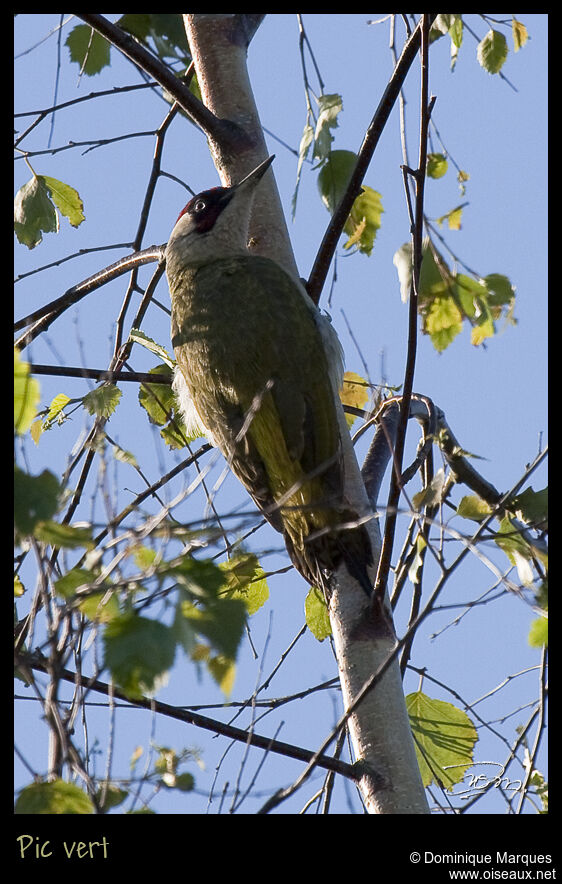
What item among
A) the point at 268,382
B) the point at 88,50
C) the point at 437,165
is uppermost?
the point at 88,50

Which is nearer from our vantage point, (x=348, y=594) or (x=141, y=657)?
(x=141, y=657)

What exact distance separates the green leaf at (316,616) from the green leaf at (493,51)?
2.57 metres

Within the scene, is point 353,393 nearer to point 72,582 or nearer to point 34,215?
point 34,215

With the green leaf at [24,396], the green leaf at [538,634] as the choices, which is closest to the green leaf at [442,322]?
the green leaf at [538,634]

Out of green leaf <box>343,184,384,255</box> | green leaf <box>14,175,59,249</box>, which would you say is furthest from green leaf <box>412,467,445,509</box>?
green leaf <box>14,175,59,249</box>

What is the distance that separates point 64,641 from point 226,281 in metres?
2.64

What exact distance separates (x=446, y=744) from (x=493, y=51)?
3.11 m

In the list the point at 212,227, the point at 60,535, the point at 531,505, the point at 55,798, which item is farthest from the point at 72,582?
the point at 212,227

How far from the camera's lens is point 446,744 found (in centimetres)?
388

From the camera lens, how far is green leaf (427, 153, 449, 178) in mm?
4719

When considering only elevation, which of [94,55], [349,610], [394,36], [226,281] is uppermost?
[94,55]
